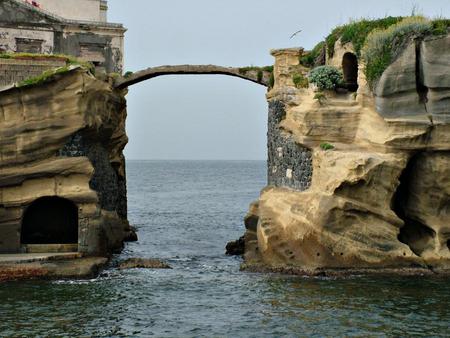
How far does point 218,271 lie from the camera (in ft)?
116

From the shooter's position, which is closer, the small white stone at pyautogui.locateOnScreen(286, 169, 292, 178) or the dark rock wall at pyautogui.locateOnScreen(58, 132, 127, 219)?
the dark rock wall at pyautogui.locateOnScreen(58, 132, 127, 219)

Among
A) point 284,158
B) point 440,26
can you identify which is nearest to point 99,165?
point 284,158

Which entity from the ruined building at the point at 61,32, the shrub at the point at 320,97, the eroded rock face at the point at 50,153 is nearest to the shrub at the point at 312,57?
the shrub at the point at 320,97

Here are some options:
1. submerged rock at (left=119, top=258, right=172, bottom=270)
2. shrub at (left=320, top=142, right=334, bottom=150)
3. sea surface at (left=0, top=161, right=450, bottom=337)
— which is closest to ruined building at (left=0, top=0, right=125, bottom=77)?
submerged rock at (left=119, top=258, right=172, bottom=270)

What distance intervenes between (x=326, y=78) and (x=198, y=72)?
1059cm

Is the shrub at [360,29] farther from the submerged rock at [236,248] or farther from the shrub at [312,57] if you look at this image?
the submerged rock at [236,248]

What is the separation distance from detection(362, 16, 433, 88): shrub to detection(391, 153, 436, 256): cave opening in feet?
13.7

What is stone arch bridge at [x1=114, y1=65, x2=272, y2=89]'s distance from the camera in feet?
141

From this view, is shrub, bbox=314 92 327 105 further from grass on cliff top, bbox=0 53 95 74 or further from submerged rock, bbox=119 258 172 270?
grass on cliff top, bbox=0 53 95 74

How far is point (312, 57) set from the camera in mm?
39781

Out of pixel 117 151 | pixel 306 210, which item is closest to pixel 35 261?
pixel 306 210

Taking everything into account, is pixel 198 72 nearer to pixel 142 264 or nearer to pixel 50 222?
pixel 50 222

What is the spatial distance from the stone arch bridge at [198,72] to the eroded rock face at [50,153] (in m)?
7.27

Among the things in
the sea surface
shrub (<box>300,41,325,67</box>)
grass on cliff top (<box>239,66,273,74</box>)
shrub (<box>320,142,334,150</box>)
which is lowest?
the sea surface
